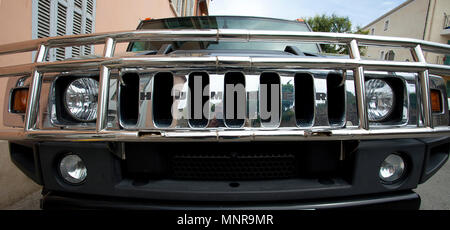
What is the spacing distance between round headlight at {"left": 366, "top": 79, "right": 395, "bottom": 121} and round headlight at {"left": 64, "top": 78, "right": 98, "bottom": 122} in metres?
1.58

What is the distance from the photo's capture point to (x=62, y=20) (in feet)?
11.2

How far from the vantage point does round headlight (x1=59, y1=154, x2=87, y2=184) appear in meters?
1.24

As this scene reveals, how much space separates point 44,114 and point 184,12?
13.3m

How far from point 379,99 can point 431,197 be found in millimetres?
1839

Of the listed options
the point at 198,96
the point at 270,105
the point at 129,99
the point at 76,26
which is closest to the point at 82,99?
the point at 129,99

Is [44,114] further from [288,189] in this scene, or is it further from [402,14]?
[402,14]

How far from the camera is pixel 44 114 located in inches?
47.1

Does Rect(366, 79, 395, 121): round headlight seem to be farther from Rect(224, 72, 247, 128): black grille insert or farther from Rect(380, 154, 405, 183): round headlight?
Rect(224, 72, 247, 128): black grille insert

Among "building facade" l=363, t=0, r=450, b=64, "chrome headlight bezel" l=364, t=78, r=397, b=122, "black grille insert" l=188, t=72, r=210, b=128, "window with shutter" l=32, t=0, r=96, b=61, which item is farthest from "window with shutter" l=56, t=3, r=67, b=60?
"building facade" l=363, t=0, r=450, b=64

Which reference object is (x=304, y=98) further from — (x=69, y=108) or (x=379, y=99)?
(x=69, y=108)

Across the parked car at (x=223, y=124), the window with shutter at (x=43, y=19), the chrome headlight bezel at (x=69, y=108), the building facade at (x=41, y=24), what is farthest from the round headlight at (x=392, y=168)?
the window with shutter at (x=43, y=19)

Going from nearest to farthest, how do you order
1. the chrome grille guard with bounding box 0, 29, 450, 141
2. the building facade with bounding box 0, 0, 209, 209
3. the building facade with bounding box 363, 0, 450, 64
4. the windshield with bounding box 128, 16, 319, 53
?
1. the chrome grille guard with bounding box 0, 29, 450, 141
2. the building facade with bounding box 0, 0, 209, 209
3. the windshield with bounding box 128, 16, 319, 53
4. the building facade with bounding box 363, 0, 450, 64

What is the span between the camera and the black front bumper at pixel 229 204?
45.6 inches

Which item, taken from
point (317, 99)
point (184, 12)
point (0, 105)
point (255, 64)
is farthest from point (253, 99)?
point (184, 12)
